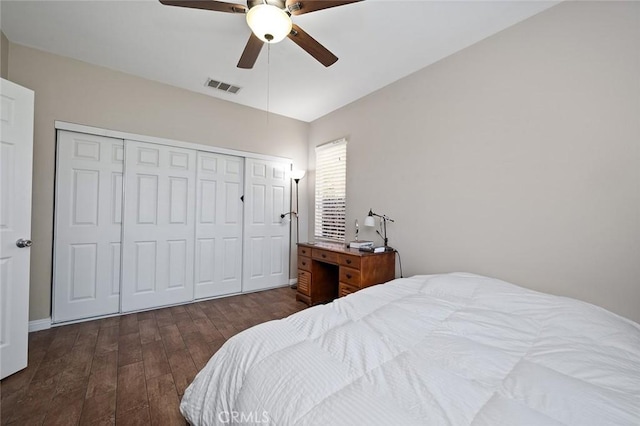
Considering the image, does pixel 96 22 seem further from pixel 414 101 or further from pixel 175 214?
pixel 414 101

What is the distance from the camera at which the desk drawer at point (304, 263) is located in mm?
3357

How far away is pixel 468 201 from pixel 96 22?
3.60 meters

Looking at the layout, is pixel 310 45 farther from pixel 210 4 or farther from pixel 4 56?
pixel 4 56

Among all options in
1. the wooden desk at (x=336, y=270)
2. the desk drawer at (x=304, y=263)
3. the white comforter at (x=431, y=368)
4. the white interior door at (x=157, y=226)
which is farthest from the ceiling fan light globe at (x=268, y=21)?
the desk drawer at (x=304, y=263)

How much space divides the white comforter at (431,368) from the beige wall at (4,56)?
3.36m

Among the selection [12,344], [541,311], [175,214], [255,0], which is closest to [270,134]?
[175,214]

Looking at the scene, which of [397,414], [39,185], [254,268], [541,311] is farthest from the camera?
[254,268]

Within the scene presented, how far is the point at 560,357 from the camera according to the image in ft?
3.19

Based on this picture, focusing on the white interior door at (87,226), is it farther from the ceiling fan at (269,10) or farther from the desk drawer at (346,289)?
the desk drawer at (346,289)

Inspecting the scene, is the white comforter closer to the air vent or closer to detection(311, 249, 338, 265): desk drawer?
detection(311, 249, 338, 265): desk drawer

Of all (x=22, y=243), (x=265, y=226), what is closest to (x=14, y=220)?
(x=22, y=243)

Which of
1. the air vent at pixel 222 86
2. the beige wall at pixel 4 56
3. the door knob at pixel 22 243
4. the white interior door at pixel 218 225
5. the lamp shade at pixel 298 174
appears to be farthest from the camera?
the lamp shade at pixel 298 174

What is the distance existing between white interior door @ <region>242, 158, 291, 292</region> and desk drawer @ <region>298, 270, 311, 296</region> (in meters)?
0.74

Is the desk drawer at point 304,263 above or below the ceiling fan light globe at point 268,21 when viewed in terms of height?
below
